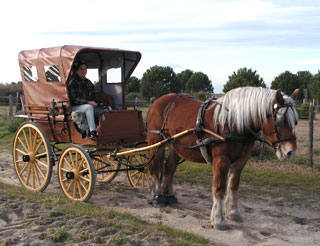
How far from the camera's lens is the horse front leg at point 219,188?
4734 mm

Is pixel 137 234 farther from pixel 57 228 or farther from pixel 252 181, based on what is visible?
pixel 252 181

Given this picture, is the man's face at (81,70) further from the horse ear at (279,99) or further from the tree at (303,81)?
the tree at (303,81)

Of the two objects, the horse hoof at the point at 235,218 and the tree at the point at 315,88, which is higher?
the tree at the point at 315,88

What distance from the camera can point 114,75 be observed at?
730 centimetres

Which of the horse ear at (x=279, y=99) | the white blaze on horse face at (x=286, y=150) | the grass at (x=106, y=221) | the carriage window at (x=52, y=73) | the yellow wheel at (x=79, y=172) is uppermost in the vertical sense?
the carriage window at (x=52, y=73)

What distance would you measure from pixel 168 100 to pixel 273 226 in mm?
2448

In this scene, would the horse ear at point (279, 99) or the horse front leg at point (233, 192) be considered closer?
the horse ear at point (279, 99)

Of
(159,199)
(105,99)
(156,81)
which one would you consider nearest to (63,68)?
(105,99)

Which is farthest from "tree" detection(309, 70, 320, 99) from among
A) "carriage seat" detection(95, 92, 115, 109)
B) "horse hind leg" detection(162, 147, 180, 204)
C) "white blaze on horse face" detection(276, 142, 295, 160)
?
"white blaze on horse face" detection(276, 142, 295, 160)

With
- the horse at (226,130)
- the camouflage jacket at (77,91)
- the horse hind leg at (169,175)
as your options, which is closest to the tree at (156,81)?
the camouflage jacket at (77,91)

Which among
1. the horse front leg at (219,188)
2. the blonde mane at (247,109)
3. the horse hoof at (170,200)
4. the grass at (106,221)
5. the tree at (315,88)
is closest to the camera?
the grass at (106,221)

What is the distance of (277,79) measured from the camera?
3241cm

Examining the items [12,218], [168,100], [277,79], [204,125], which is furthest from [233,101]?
[277,79]

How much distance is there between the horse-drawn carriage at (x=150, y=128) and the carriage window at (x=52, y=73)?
2 centimetres
